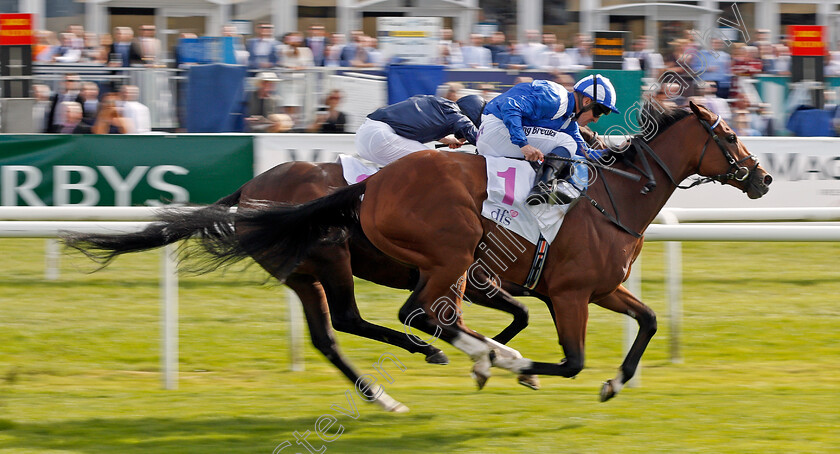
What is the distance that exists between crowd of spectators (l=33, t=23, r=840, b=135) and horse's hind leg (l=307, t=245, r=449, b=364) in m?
4.01

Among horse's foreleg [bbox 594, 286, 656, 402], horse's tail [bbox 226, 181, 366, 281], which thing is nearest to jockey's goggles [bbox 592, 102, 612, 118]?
horse's foreleg [bbox 594, 286, 656, 402]

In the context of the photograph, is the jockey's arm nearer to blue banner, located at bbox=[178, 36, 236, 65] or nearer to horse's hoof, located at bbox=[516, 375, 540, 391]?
horse's hoof, located at bbox=[516, 375, 540, 391]

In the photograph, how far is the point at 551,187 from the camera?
4.33 meters

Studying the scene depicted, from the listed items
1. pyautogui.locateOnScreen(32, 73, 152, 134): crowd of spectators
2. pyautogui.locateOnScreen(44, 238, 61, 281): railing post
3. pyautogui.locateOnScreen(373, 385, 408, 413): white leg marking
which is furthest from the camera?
pyautogui.locateOnScreen(32, 73, 152, 134): crowd of spectators

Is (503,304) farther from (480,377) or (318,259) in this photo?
(318,259)

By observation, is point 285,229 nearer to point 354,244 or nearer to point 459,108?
point 354,244

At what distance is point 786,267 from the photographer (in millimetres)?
8344

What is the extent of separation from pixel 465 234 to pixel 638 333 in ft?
3.17

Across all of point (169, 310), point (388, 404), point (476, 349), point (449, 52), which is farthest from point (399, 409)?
point (449, 52)

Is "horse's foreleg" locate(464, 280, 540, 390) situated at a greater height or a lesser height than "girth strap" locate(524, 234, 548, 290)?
lesser

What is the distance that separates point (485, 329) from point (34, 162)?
13.4 feet

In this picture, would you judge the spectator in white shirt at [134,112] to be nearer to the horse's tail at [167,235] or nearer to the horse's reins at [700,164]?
the horse's tail at [167,235]

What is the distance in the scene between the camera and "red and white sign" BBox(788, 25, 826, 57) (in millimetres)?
9414

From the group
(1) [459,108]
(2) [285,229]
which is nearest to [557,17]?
(1) [459,108]
